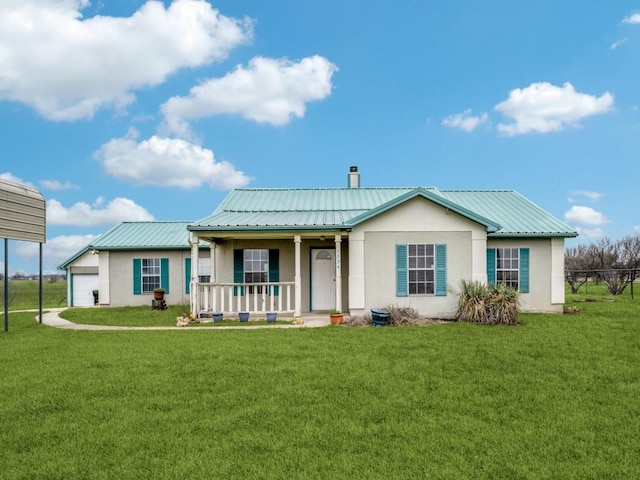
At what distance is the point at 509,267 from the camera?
52.3ft

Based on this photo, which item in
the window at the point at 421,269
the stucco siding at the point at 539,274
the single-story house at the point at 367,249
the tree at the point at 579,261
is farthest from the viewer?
the tree at the point at 579,261

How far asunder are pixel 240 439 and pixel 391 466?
1.64 metres

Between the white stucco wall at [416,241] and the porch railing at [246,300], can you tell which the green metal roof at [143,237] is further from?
the white stucco wall at [416,241]

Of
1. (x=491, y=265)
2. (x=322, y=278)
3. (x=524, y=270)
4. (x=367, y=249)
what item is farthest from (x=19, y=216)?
(x=524, y=270)

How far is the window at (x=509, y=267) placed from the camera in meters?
15.8

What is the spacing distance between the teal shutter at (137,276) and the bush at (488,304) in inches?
532

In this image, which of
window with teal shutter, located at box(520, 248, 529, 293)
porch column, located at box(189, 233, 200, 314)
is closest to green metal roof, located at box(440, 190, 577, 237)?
window with teal shutter, located at box(520, 248, 529, 293)

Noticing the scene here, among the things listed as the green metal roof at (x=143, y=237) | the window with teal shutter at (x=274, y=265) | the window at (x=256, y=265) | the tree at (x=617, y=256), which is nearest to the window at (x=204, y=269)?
the green metal roof at (x=143, y=237)

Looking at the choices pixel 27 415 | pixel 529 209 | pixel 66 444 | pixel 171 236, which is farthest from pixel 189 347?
pixel 529 209

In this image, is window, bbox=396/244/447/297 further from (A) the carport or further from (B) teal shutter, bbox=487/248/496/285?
(A) the carport

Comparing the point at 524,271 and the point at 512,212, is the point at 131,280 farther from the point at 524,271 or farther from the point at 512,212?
the point at 512,212

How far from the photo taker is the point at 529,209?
1798cm

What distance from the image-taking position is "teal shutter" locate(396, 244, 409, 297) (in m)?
14.4

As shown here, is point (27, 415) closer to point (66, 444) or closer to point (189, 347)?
point (66, 444)
